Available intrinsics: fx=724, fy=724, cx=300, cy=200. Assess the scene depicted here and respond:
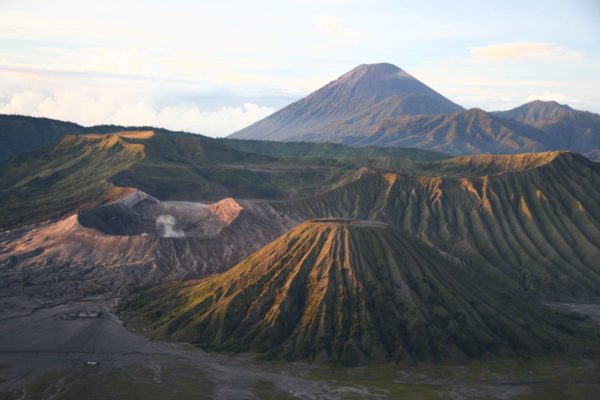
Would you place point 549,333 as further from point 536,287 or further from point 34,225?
point 34,225

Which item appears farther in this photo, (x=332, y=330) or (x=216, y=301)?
(x=216, y=301)

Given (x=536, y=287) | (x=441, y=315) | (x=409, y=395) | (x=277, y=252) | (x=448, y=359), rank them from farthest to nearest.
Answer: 1. (x=536, y=287)
2. (x=277, y=252)
3. (x=441, y=315)
4. (x=448, y=359)
5. (x=409, y=395)

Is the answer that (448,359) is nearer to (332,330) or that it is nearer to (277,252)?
(332,330)

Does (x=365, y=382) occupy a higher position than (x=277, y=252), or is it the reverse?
(x=277, y=252)

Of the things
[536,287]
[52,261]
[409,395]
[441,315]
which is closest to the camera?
[409,395]

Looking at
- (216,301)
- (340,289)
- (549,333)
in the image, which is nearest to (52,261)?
(216,301)

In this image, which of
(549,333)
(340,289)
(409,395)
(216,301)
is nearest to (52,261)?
(216,301)
